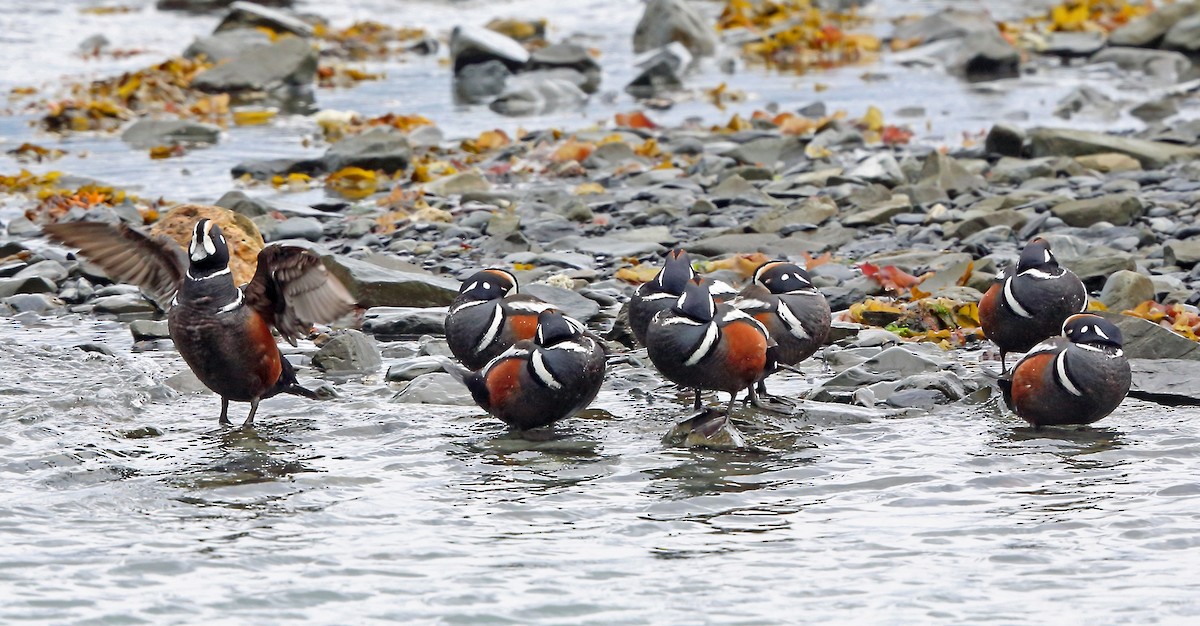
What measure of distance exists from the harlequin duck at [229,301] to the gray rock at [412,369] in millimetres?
941

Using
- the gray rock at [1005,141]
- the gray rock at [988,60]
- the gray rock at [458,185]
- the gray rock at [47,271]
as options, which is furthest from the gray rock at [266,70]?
the gray rock at [1005,141]

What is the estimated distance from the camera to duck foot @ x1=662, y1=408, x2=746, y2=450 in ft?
24.2

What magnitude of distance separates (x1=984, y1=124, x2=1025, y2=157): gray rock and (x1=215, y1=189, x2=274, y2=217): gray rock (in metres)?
7.22

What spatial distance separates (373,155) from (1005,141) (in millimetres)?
6480

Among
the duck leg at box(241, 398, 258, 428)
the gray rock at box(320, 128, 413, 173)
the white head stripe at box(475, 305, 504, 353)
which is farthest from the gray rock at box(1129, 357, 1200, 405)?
the gray rock at box(320, 128, 413, 173)

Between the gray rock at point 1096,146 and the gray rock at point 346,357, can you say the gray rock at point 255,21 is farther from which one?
the gray rock at point 346,357

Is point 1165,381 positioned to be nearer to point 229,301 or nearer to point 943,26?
point 229,301

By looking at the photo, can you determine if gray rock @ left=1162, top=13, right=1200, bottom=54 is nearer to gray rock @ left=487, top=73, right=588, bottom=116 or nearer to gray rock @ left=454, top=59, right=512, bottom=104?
gray rock @ left=487, top=73, right=588, bottom=116

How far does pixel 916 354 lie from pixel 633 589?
360cm

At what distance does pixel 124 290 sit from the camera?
10781mm

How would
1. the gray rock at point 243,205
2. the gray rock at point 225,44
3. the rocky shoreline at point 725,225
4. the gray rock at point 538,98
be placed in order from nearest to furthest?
1. the rocky shoreline at point 725,225
2. the gray rock at point 243,205
3. the gray rock at point 538,98
4. the gray rock at point 225,44

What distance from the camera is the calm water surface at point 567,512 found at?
18.1ft

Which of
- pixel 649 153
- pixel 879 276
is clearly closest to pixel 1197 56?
pixel 649 153

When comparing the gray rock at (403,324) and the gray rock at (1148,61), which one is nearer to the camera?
the gray rock at (403,324)
